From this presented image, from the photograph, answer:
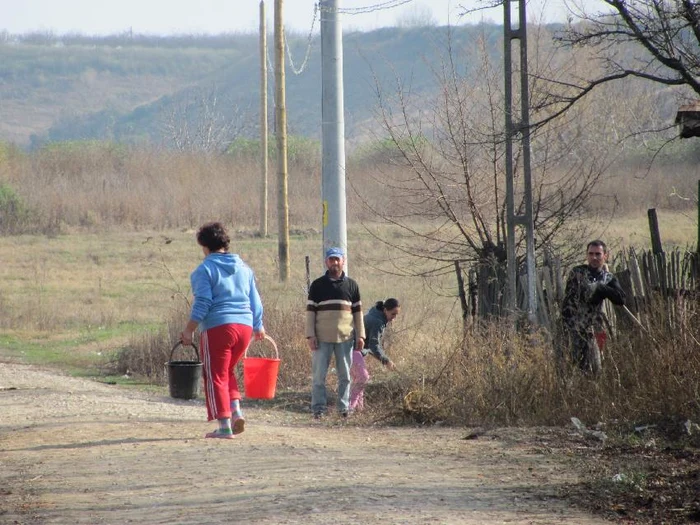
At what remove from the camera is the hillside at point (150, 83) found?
106m

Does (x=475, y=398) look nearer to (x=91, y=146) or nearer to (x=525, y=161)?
(x=525, y=161)

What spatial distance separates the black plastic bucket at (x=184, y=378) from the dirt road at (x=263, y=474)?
1.50 metres

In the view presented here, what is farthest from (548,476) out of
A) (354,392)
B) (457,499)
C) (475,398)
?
(354,392)

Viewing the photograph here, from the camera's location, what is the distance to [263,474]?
770 cm

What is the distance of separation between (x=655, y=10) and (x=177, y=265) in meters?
22.0

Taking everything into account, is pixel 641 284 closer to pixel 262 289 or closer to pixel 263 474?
pixel 263 474

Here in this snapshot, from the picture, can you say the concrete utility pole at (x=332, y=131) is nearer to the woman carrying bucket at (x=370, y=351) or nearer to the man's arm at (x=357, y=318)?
the woman carrying bucket at (x=370, y=351)

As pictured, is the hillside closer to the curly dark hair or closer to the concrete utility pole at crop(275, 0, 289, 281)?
the concrete utility pole at crop(275, 0, 289, 281)

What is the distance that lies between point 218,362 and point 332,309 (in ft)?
7.71

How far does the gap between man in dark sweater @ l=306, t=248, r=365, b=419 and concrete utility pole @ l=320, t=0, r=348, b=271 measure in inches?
114

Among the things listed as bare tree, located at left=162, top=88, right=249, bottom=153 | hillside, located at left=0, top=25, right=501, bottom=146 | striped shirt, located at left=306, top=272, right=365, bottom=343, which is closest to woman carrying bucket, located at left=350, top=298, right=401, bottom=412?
striped shirt, located at left=306, top=272, right=365, bottom=343

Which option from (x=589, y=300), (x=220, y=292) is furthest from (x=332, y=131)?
(x=220, y=292)

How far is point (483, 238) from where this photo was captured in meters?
14.6

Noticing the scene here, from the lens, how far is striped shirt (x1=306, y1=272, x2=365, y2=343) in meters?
11.3
